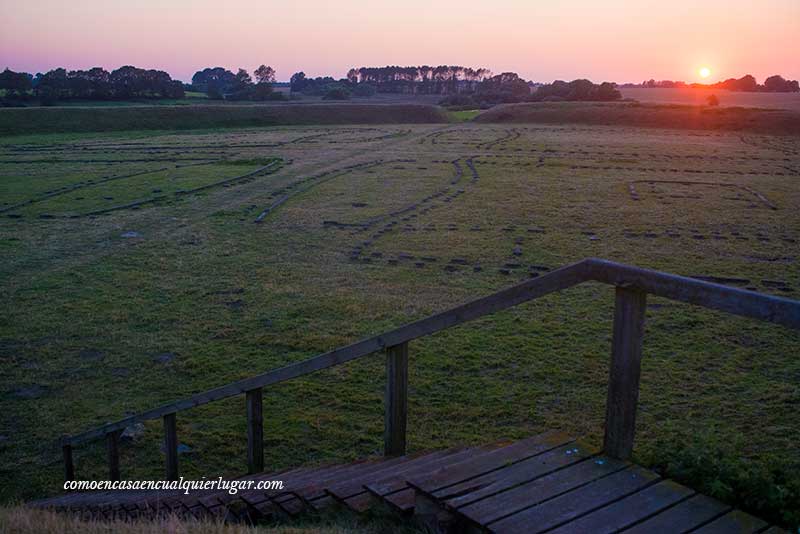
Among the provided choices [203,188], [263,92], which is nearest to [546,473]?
[203,188]

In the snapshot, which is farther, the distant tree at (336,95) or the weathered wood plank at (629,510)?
the distant tree at (336,95)

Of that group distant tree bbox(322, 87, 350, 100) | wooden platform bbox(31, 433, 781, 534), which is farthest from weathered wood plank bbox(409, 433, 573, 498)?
distant tree bbox(322, 87, 350, 100)

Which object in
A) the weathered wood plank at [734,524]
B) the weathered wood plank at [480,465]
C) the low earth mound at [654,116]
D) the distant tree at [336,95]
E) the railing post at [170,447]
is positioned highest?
A: the distant tree at [336,95]

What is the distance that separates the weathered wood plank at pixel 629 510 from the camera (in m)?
2.71

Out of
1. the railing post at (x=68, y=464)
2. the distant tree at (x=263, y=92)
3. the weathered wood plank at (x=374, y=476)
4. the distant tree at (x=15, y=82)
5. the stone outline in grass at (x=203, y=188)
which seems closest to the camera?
the weathered wood plank at (x=374, y=476)

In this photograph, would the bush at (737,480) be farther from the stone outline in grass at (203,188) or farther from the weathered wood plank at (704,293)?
the stone outline in grass at (203,188)

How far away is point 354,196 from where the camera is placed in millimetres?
21031

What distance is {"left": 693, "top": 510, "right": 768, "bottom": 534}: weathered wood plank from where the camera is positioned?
8.79 ft

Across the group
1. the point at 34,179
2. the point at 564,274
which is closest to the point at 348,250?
the point at 564,274

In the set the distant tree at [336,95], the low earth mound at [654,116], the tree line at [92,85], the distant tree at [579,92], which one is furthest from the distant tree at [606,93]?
the tree line at [92,85]

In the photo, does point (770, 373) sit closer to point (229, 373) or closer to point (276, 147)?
point (229, 373)

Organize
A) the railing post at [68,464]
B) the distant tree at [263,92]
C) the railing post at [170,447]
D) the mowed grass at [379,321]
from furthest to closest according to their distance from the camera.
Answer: the distant tree at [263,92]
the mowed grass at [379,321]
the railing post at [68,464]
the railing post at [170,447]

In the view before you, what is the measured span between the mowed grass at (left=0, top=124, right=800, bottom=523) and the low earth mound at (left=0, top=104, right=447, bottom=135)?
34196 mm

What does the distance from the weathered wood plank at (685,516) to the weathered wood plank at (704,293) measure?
32.4 inches
